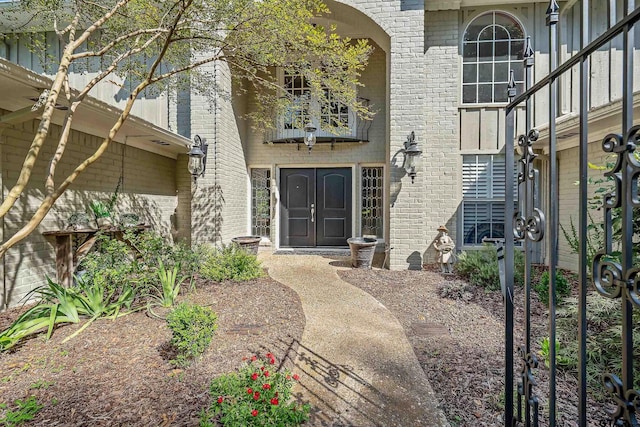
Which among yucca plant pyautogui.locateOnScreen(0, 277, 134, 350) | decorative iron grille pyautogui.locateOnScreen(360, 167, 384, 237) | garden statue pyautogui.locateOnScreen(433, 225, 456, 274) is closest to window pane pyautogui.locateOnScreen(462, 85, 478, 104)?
decorative iron grille pyautogui.locateOnScreen(360, 167, 384, 237)

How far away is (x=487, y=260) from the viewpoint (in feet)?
17.5

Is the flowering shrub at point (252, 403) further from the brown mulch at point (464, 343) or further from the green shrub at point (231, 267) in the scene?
the green shrub at point (231, 267)

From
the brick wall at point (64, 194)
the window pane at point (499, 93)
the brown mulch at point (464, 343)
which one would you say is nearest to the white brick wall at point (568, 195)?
the window pane at point (499, 93)

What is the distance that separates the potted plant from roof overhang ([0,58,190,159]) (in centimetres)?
110

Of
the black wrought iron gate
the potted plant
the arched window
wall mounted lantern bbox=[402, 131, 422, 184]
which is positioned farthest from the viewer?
the arched window

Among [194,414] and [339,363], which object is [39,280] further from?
[339,363]

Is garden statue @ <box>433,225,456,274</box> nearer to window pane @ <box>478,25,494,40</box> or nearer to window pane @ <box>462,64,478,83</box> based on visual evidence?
window pane @ <box>462,64,478,83</box>

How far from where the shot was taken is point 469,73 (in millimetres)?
6516

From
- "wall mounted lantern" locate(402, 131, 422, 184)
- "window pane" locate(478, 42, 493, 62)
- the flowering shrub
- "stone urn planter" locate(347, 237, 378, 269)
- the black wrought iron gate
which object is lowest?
the flowering shrub

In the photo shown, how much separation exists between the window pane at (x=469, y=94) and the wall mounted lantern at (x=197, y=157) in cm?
523

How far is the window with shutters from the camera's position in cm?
645

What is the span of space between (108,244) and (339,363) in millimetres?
3218

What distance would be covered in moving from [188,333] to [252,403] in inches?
36.0

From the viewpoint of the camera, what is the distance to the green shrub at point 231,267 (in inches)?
190
